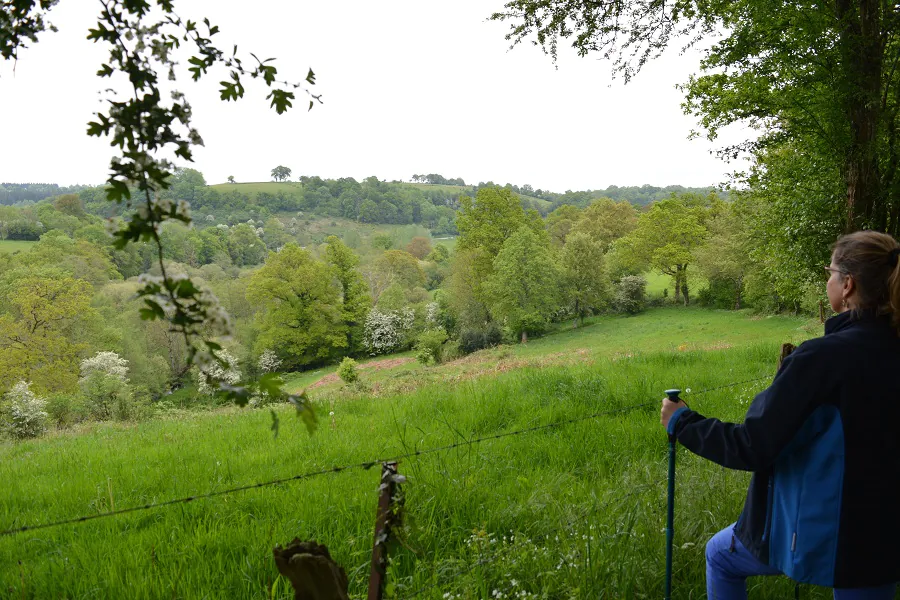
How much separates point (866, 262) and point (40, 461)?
9307 mm

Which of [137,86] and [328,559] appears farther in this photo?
[328,559]

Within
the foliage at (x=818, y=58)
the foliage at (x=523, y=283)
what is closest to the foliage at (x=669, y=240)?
the foliage at (x=523, y=283)

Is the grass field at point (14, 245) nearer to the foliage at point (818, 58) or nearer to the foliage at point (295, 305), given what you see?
the foliage at point (295, 305)

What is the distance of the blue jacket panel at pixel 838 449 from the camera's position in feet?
6.67

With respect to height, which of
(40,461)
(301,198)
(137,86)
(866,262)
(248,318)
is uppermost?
(301,198)

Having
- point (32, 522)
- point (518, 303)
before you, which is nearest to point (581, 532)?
point (32, 522)

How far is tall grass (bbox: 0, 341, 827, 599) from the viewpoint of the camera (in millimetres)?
3293

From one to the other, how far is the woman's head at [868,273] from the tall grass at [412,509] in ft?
6.66

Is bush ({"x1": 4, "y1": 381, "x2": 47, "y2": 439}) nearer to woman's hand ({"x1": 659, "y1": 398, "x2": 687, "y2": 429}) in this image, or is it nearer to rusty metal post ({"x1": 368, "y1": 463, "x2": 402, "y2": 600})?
rusty metal post ({"x1": 368, "y1": 463, "x2": 402, "y2": 600})

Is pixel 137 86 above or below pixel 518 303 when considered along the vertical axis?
above

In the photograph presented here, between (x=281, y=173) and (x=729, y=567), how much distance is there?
178 m

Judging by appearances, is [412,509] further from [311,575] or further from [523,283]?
[523,283]

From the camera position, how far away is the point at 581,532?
3596 millimetres

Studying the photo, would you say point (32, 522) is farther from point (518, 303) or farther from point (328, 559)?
point (518, 303)
